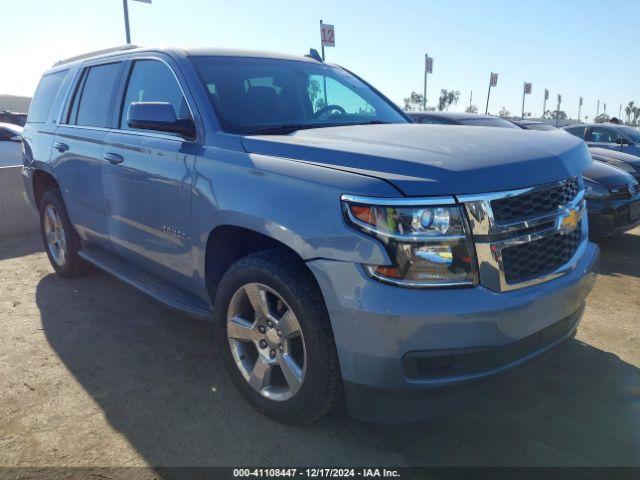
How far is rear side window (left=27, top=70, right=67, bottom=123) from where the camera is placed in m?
4.93

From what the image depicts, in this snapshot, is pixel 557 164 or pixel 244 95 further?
pixel 244 95

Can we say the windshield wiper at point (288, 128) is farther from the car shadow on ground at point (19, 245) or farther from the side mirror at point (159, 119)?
the car shadow on ground at point (19, 245)

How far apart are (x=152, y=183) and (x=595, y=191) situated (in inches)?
195

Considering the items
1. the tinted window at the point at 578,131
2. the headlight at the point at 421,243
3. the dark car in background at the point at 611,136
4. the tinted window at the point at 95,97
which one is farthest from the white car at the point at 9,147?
the tinted window at the point at 578,131

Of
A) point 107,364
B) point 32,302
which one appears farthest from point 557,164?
point 32,302

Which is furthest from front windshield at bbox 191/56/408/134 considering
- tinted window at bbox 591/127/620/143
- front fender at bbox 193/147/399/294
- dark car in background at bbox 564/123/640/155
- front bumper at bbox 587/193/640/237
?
tinted window at bbox 591/127/620/143

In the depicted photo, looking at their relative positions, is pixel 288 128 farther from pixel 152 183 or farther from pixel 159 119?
pixel 152 183

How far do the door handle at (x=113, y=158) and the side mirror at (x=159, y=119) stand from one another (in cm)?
63

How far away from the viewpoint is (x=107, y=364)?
3316 millimetres

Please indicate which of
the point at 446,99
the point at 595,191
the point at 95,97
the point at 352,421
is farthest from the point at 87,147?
the point at 446,99

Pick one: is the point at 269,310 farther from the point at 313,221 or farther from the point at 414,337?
the point at 414,337

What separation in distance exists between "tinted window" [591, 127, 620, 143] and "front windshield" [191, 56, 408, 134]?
8.59m

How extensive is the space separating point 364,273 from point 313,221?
325 millimetres

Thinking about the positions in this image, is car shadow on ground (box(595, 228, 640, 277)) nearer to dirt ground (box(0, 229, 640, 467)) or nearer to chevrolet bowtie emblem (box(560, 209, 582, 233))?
dirt ground (box(0, 229, 640, 467))
